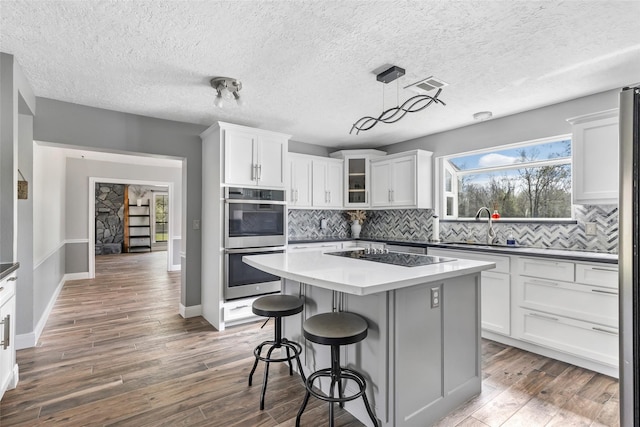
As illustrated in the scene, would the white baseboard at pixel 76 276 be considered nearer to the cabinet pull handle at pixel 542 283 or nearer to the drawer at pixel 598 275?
the cabinet pull handle at pixel 542 283

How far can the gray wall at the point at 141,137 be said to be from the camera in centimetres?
323

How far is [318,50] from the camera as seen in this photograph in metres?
2.29

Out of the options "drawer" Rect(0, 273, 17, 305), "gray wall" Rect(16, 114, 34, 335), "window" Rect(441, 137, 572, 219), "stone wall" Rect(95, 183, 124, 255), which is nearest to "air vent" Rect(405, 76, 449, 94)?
"window" Rect(441, 137, 572, 219)

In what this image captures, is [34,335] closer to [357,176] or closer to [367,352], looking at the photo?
[367,352]

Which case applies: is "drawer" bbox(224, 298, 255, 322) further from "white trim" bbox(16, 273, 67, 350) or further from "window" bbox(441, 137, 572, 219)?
"window" bbox(441, 137, 572, 219)

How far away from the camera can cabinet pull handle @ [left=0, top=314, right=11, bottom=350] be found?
202 cm

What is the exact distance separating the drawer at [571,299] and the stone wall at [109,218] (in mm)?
10997

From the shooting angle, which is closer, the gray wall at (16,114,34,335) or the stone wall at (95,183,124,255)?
the gray wall at (16,114,34,335)

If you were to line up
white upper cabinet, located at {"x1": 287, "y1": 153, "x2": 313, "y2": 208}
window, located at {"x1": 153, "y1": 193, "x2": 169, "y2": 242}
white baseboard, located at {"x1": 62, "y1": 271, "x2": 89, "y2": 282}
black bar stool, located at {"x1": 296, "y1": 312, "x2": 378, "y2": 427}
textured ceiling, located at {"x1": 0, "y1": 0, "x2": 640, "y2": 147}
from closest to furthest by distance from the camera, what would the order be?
black bar stool, located at {"x1": 296, "y1": 312, "x2": 378, "y2": 427} → textured ceiling, located at {"x1": 0, "y1": 0, "x2": 640, "y2": 147} → white upper cabinet, located at {"x1": 287, "y1": 153, "x2": 313, "y2": 208} → white baseboard, located at {"x1": 62, "y1": 271, "x2": 89, "y2": 282} → window, located at {"x1": 153, "y1": 193, "x2": 169, "y2": 242}

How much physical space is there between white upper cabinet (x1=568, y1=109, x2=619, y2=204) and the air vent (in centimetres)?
130

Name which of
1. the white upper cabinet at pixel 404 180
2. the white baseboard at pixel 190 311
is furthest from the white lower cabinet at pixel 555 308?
the white baseboard at pixel 190 311

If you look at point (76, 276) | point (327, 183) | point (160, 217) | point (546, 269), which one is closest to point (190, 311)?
point (327, 183)

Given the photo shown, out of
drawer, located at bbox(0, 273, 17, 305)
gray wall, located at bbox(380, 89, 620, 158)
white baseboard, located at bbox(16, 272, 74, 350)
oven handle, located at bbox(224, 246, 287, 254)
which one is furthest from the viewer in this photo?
oven handle, located at bbox(224, 246, 287, 254)

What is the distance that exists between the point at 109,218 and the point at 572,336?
11.6 m
